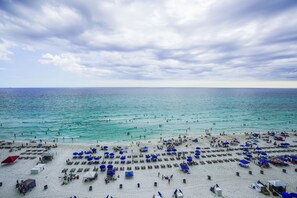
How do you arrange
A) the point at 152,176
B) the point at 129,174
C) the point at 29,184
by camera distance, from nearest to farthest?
the point at 29,184, the point at 129,174, the point at 152,176

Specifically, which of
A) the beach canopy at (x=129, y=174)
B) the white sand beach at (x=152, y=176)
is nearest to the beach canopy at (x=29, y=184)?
the white sand beach at (x=152, y=176)

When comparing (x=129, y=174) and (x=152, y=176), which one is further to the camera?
(x=152, y=176)

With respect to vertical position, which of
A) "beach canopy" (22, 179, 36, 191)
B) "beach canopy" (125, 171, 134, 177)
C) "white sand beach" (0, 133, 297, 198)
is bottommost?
"white sand beach" (0, 133, 297, 198)

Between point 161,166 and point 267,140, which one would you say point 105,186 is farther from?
point 267,140

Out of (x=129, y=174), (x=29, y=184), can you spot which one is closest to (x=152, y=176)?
(x=129, y=174)

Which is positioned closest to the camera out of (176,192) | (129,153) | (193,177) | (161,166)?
(176,192)

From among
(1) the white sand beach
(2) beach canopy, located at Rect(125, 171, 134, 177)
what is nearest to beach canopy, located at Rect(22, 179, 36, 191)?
(1) the white sand beach

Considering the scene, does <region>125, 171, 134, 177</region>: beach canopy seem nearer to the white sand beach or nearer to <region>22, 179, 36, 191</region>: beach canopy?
the white sand beach

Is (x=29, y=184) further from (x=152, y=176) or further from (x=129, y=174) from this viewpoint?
(x=152, y=176)

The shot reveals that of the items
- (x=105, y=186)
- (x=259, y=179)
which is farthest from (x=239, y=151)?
(x=105, y=186)

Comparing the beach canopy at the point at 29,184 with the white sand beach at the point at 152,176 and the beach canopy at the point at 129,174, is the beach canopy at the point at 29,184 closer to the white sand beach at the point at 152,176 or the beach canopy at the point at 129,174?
the white sand beach at the point at 152,176

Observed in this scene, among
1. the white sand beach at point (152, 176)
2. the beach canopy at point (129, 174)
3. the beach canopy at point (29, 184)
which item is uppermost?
the beach canopy at point (29, 184)
